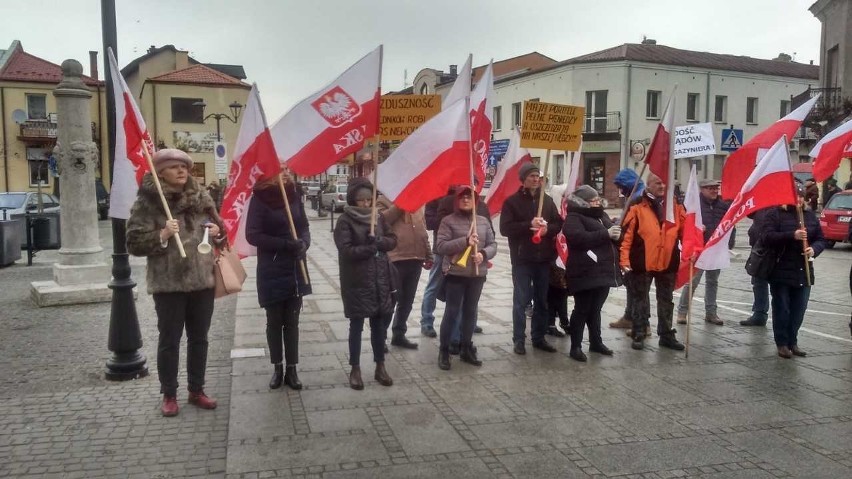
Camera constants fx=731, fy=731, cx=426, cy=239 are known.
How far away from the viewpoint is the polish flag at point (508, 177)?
8633 mm

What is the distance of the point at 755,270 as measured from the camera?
7.48 m

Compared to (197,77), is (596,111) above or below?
below

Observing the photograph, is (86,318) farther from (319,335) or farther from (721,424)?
(721,424)

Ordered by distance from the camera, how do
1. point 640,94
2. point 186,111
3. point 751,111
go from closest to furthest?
point 640,94
point 751,111
point 186,111

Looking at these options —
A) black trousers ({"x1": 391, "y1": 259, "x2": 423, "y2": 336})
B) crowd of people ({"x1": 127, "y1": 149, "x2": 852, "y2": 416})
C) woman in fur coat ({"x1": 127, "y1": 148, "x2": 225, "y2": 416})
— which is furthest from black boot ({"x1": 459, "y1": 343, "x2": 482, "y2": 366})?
woman in fur coat ({"x1": 127, "y1": 148, "x2": 225, "y2": 416})

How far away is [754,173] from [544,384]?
2898 mm

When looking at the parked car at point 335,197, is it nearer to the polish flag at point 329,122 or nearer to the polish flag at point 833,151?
the polish flag at point 833,151

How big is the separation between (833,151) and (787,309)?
185 centimetres

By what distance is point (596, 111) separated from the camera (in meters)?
40.4

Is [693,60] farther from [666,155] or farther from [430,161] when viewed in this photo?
[430,161]

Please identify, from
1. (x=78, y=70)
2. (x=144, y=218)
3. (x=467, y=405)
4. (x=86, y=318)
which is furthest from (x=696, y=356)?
(x=78, y=70)

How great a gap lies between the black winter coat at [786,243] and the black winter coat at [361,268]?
389 centimetres

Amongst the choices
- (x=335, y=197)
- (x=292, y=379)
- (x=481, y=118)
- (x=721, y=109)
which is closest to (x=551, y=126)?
(x=481, y=118)

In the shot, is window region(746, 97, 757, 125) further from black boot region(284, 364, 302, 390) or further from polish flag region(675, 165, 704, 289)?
black boot region(284, 364, 302, 390)
